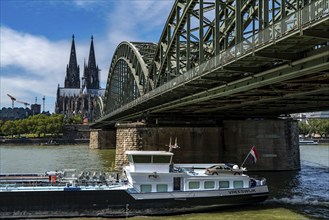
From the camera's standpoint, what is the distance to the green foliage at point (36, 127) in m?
164

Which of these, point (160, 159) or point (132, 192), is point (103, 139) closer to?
point (160, 159)

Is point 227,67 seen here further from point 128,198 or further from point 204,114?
point 204,114

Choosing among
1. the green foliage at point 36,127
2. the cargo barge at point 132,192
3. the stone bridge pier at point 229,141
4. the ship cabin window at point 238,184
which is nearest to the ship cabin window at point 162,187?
the cargo barge at point 132,192

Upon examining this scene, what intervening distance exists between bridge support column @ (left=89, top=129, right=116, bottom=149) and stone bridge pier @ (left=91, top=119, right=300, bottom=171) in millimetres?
61525

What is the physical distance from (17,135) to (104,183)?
158050mm

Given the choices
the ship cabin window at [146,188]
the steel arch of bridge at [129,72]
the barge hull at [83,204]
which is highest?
the steel arch of bridge at [129,72]

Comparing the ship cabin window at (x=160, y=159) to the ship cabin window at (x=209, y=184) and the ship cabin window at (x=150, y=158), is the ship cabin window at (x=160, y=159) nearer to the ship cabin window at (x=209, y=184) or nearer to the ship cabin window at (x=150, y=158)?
the ship cabin window at (x=150, y=158)

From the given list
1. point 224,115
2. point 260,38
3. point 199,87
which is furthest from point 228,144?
point 260,38

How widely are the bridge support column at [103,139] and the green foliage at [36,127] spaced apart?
54541mm

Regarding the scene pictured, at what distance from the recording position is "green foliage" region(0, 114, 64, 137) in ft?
537

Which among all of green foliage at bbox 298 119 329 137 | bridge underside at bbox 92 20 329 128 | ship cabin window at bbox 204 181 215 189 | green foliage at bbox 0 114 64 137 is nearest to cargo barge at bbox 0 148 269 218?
ship cabin window at bbox 204 181 215 189

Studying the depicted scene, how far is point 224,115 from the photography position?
165 ft

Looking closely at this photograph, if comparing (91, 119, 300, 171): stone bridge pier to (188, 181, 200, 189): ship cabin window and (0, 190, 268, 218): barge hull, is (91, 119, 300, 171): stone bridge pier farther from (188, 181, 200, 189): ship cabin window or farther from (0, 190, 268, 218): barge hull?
(0, 190, 268, 218): barge hull

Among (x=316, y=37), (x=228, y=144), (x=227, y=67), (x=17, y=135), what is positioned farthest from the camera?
(x=17, y=135)
